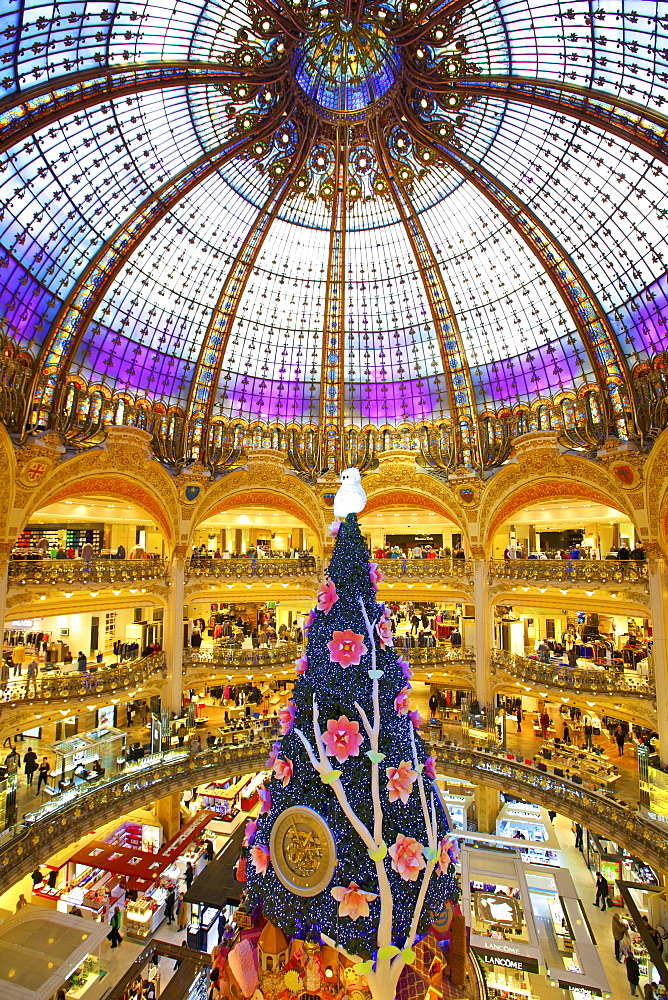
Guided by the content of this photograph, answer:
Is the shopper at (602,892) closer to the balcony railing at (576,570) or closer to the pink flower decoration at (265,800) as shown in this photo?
the balcony railing at (576,570)

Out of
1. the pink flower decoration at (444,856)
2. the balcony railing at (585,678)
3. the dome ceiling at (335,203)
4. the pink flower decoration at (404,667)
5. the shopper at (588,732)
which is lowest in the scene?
the shopper at (588,732)

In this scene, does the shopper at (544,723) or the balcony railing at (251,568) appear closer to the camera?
the shopper at (544,723)

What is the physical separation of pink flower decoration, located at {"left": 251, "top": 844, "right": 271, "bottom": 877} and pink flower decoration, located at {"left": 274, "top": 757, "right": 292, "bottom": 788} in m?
0.97

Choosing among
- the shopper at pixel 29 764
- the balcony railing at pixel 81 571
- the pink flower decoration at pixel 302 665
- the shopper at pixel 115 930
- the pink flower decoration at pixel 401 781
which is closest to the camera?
the pink flower decoration at pixel 401 781

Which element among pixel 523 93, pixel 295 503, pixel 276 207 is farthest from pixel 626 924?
pixel 276 207

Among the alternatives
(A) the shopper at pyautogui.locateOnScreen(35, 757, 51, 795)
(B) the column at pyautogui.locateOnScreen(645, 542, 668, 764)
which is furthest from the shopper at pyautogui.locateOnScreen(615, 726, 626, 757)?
(A) the shopper at pyautogui.locateOnScreen(35, 757, 51, 795)

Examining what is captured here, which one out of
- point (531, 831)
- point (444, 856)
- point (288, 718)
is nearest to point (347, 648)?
point (288, 718)

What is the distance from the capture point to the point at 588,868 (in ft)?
76.5

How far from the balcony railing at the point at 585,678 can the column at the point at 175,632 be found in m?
16.3

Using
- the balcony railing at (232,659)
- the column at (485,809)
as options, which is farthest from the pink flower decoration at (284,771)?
the column at (485,809)

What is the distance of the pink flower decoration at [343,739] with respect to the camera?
27.9 feet

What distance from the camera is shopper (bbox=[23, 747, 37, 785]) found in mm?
19731

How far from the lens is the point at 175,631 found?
27.8 meters

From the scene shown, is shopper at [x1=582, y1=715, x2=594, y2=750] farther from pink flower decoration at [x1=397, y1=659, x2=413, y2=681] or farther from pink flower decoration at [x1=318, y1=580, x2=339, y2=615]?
pink flower decoration at [x1=318, y1=580, x2=339, y2=615]
